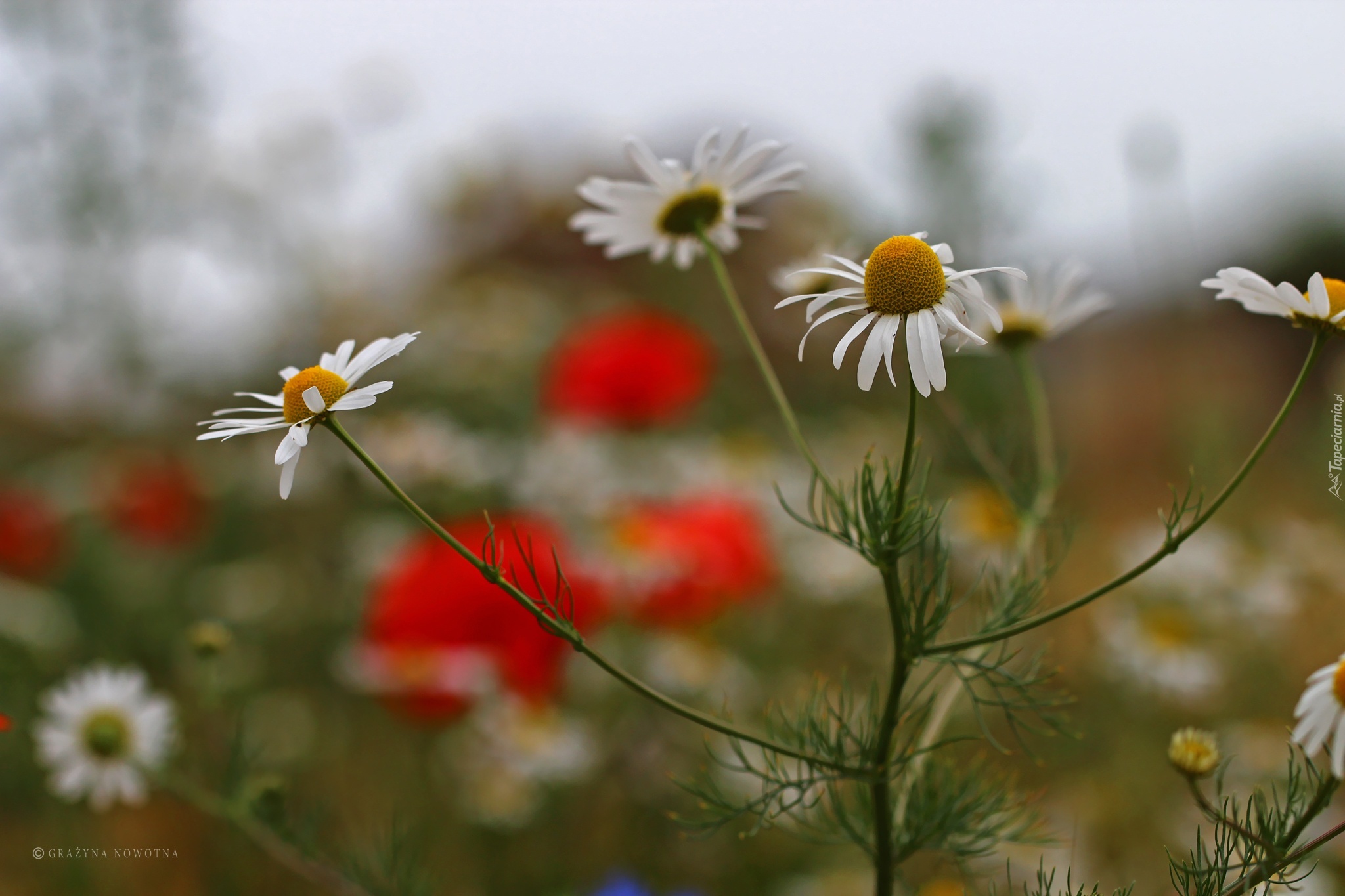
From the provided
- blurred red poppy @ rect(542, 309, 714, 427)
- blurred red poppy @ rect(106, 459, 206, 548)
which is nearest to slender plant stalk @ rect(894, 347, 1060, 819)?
blurred red poppy @ rect(542, 309, 714, 427)

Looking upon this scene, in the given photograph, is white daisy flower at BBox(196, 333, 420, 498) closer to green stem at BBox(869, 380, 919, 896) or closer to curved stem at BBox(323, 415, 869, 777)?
curved stem at BBox(323, 415, 869, 777)

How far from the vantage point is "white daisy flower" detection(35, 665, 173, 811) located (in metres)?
0.40

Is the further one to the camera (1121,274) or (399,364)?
(1121,274)

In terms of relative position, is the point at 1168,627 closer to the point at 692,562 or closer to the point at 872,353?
the point at 692,562

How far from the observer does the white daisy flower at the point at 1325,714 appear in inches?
7.3

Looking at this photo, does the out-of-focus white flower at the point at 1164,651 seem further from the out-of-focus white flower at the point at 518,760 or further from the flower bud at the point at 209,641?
the flower bud at the point at 209,641

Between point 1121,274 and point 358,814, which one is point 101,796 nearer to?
point 358,814

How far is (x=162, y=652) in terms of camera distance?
92 cm

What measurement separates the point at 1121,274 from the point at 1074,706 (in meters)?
A: 1.40

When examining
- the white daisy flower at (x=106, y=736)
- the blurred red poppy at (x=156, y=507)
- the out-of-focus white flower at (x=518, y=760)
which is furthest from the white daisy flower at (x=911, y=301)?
the blurred red poppy at (x=156, y=507)

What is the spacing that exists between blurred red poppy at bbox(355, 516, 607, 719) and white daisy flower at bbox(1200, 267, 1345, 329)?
0.42m

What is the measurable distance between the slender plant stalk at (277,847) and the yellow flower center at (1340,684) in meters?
0.30

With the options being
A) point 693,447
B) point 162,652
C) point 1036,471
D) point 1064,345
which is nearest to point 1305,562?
point 1036,471

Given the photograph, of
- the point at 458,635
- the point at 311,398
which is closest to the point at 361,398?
the point at 311,398
